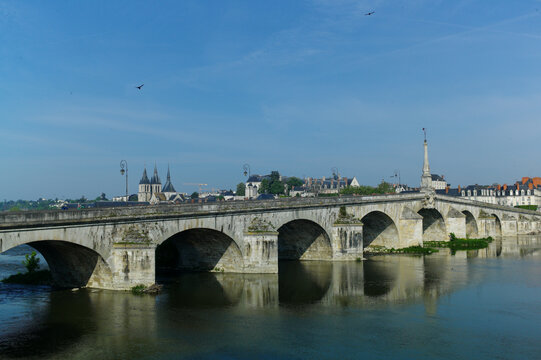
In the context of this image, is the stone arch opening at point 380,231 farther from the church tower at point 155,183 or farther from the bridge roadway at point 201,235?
the church tower at point 155,183

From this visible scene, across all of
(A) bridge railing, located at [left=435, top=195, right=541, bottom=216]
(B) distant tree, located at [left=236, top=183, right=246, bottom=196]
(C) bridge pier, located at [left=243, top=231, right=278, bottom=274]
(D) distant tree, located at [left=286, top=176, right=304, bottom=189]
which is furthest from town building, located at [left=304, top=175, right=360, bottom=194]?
(C) bridge pier, located at [left=243, top=231, right=278, bottom=274]

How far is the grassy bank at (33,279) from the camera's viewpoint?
116 feet

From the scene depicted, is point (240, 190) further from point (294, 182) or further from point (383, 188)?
point (383, 188)

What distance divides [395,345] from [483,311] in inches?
368

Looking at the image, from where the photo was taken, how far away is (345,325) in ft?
82.9

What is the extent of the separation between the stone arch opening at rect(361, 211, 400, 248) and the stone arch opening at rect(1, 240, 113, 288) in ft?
120

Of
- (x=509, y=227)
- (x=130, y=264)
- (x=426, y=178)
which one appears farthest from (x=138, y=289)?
(x=509, y=227)

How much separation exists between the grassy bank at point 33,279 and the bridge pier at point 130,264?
801cm

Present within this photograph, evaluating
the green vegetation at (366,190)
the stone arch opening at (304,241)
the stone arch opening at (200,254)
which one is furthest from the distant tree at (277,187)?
the stone arch opening at (200,254)

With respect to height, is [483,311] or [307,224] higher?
[307,224]

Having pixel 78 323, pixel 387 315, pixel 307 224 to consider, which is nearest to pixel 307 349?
pixel 387 315

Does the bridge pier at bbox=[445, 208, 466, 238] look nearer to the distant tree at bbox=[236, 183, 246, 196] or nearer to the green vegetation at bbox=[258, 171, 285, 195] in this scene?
the green vegetation at bbox=[258, 171, 285, 195]

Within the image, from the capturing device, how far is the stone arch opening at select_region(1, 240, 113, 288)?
96.7 ft

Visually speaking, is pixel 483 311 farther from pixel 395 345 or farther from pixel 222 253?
pixel 222 253
